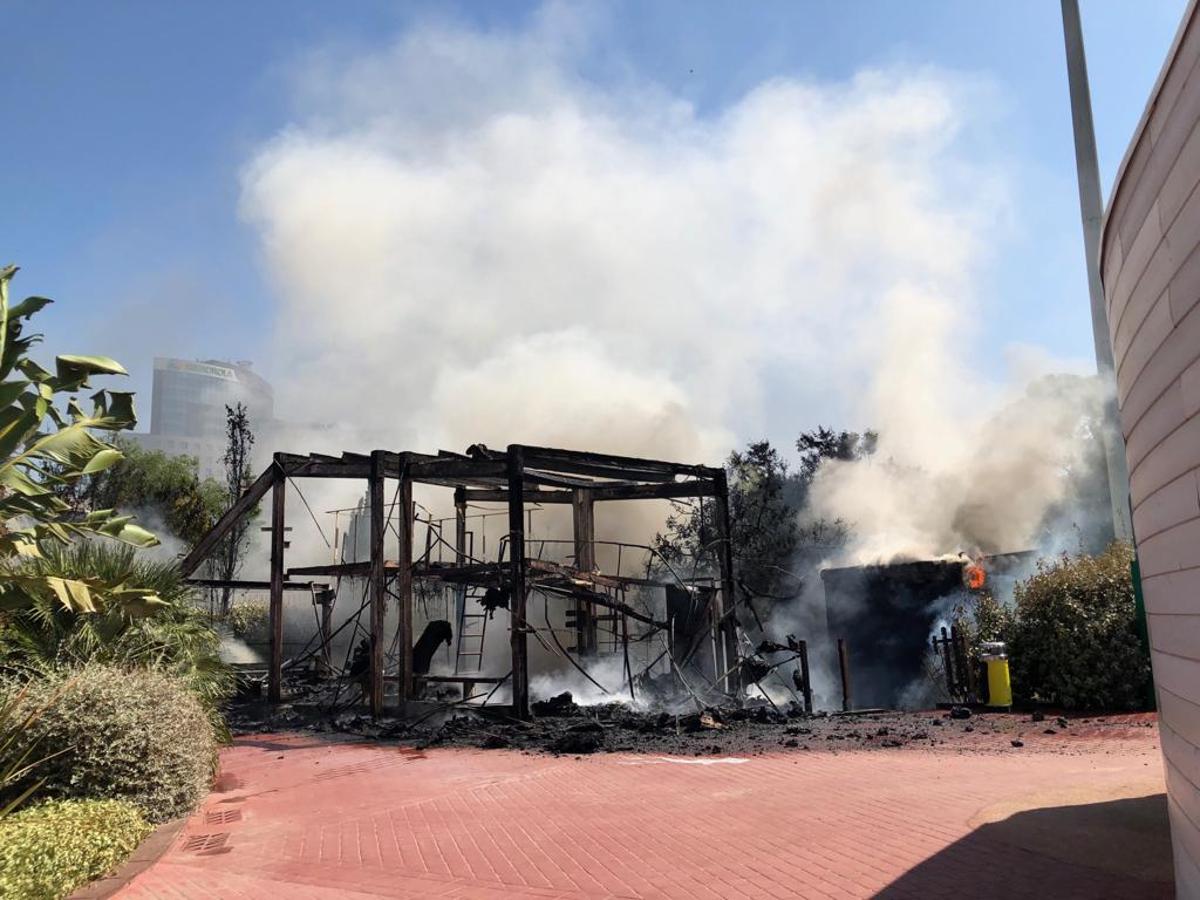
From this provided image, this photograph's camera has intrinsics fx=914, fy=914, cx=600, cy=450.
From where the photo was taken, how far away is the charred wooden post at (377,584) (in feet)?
50.9

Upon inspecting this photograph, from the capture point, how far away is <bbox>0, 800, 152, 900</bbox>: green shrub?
488 cm

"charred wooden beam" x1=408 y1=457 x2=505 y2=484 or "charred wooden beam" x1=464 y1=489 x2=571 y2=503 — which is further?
"charred wooden beam" x1=464 y1=489 x2=571 y2=503

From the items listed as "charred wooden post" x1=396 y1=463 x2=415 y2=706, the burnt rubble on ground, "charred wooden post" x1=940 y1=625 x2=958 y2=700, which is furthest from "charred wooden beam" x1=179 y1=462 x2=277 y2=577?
"charred wooden post" x1=940 y1=625 x2=958 y2=700

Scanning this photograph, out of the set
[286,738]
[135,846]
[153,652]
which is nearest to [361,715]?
[286,738]

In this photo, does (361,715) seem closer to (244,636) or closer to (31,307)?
(31,307)

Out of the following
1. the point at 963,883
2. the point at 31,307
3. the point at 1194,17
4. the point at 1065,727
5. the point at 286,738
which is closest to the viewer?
the point at 1194,17

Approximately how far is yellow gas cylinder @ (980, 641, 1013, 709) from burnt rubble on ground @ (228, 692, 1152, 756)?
0.56 metres

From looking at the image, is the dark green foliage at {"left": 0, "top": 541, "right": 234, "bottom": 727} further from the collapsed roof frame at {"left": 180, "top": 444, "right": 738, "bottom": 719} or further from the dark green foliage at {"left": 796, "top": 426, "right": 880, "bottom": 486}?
the dark green foliage at {"left": 796, "top": 426, "right": 880, "bottom": 486}

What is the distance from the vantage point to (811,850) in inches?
243

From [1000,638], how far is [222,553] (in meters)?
24.6

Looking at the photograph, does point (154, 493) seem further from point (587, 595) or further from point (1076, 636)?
point (1076, 636)

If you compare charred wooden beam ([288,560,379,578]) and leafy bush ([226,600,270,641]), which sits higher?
charred wooden beam ([288,560,379,578])

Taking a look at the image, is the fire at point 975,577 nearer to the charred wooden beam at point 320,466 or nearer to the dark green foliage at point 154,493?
the charred wooden beam at point 320,466

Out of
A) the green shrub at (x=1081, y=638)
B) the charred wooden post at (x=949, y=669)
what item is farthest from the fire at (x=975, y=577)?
the charred wooden post at (x=949, y=669)
